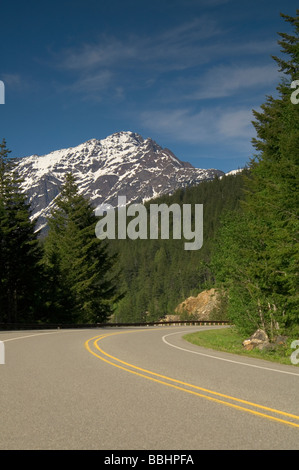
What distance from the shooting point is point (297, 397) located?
766 cm

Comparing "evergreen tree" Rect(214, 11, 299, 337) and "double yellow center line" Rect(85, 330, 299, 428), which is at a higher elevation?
"evergreen tree" Rect(214, 11, 299, 337)

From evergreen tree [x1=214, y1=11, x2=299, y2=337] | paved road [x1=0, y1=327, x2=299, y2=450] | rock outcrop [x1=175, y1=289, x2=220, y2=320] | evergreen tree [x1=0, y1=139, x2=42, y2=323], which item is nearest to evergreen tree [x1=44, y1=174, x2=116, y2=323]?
evergreen tree [x1=0, y1=139, x2=42, y2=323]

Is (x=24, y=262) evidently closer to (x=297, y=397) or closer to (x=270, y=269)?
(x=270, y=269)

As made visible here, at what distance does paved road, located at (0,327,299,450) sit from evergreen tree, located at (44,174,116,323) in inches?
1318

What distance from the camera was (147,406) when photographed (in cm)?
686

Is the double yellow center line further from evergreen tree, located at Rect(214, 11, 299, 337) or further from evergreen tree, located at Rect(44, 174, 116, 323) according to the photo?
evergreen tree, located at Rect(44, 174, 116, 323)

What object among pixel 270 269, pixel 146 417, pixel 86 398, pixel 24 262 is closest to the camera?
pixel 146 417

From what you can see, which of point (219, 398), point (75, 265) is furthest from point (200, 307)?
point (219, 398)

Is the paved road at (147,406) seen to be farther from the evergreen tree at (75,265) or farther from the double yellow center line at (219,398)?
the evergreen tree at (75,265)

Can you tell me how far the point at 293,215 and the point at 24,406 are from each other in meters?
13.9

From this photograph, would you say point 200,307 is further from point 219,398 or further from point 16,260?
point 219,398

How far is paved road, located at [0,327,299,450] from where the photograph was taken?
16.6 feet

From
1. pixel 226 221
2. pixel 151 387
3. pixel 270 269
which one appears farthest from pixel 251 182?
pixel 151 387

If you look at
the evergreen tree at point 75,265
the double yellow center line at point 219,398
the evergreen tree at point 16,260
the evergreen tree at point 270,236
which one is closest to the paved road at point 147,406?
the double yellow center line at point 219,398
